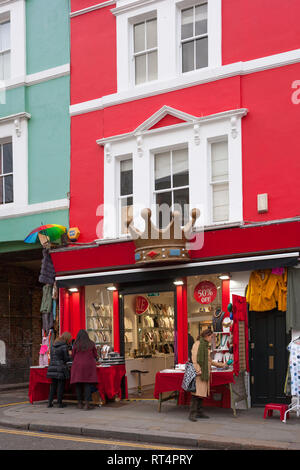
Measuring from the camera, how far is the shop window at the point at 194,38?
45.5 ft

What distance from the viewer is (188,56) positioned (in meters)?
14.1

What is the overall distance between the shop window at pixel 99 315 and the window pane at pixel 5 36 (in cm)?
743

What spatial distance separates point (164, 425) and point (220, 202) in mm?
5171

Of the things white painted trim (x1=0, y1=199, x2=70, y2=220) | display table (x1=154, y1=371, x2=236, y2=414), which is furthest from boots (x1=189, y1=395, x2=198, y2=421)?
white painted trim (x1=0, y1=199, x2=70, y2=220)

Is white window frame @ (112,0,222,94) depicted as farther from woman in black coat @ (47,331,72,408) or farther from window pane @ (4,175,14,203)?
woman in black coat @ (47,331,72,408)

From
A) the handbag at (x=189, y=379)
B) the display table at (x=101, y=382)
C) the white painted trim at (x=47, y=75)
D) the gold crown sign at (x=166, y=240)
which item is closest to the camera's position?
the handbag at (x=189, y=379)

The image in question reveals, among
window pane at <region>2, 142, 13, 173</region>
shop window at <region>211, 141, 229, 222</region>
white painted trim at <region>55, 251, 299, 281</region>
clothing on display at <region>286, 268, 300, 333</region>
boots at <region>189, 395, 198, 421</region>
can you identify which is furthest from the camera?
window pane at <region>2, 142, 13, 173</region>

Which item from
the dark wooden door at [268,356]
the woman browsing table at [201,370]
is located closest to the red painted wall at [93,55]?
the dark wooden door at [268,356]

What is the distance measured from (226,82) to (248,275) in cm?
435

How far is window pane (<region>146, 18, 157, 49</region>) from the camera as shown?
14.6m

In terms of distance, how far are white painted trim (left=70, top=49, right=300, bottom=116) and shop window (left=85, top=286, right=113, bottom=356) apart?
4.68m

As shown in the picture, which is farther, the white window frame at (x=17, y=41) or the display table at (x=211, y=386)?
the white window frame at (x=17, y=41)

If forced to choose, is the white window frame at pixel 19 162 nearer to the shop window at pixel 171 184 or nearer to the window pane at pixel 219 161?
the shop window at pixel 171 184

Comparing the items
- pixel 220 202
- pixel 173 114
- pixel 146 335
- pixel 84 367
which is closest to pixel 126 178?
pixel 173 114
